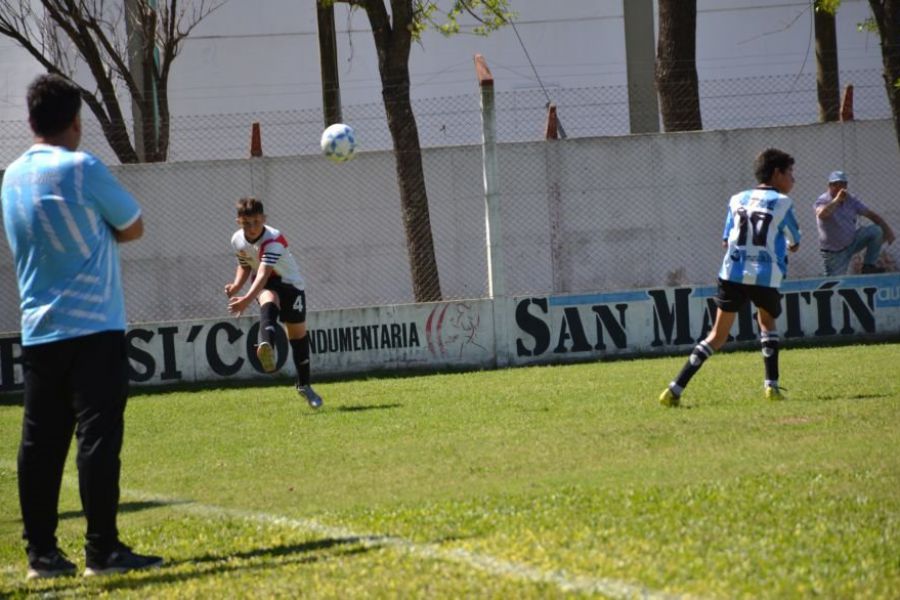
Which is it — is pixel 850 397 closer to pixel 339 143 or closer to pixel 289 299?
pixel 289 299

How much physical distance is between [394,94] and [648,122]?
666 cm

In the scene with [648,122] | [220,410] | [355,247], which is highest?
[648,122]

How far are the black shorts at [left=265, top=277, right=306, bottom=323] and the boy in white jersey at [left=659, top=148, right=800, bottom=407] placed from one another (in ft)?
11.3

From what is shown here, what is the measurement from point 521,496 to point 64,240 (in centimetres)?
239

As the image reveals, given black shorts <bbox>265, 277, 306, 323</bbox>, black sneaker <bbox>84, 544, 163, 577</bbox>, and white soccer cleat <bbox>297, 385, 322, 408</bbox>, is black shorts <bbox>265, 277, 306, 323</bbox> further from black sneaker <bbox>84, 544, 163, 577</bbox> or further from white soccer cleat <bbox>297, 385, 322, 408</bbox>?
black sneaker <bbox>84, 544, 163, 577</bbox>

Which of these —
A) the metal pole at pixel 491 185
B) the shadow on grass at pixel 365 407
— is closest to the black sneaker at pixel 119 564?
the shadow on grass at pixel 365 407

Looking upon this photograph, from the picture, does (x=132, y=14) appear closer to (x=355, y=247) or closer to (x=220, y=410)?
(x=355, y=247)

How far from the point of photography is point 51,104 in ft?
18.0

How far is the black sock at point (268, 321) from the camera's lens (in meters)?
→ 10.9

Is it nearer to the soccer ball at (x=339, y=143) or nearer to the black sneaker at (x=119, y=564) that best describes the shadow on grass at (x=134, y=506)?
the black sneaker at (x=119, y=564)

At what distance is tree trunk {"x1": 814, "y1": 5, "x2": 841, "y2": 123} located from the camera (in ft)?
64.2

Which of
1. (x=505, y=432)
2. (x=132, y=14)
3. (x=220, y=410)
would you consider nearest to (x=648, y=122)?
(x=132, y=14)

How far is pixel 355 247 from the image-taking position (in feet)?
60.3

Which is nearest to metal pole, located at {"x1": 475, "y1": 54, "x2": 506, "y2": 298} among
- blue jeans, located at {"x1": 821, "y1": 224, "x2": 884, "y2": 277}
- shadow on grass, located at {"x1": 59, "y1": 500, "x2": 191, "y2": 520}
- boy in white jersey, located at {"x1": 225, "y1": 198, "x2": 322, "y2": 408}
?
boy in white jersey, located at {"x1": 225, "y1": 198, "x2": 322, "y2": 408}
